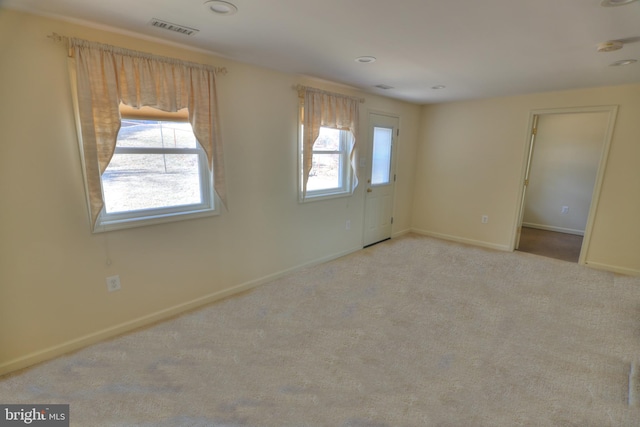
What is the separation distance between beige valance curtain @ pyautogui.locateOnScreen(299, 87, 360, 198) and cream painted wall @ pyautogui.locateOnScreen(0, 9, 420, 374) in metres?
0.12

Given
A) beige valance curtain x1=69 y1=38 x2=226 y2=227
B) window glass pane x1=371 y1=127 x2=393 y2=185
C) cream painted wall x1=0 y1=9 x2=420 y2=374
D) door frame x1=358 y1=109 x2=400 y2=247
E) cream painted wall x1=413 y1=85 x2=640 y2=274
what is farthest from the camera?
window glass pane x1=371 y1=127 x2=393 y2=185

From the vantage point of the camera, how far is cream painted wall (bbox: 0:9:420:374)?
1762 millimetres

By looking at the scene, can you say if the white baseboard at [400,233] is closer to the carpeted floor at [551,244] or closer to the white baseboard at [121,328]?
the carpeted floor at [551,244]

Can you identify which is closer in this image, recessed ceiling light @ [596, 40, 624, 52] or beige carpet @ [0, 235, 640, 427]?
beige carpet @ [0, 235, 640, 427]

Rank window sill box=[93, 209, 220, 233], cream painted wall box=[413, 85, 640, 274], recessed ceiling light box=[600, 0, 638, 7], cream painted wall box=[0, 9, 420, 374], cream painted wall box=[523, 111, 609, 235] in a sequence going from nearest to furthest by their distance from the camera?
recessed ceiling light box=[600, 0, 638, 7]
cream painted wall box=[0, 9, 420, 374]
window sill box=[93, 209, 220, 233]
cream painted wall box=[413, 85, 640, 274]
cream painted wall box=[523, 111, 609, 235]

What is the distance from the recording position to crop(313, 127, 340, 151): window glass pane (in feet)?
11.6

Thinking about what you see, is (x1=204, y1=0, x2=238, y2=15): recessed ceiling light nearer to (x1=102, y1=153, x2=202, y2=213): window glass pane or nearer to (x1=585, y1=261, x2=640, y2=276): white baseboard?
(x1=102, y1=153, x2=202, y2=213): window glass pane

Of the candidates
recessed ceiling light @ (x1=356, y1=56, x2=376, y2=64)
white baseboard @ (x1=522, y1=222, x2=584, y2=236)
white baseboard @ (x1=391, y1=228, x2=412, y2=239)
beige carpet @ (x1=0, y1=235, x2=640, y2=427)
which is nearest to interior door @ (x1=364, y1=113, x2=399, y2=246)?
white baseboard @ (x1=391, y1=228, x2=412, y2=239)

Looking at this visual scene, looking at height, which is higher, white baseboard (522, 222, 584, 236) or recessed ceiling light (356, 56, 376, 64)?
recessed ceiling light (356, 56, 376, 64)

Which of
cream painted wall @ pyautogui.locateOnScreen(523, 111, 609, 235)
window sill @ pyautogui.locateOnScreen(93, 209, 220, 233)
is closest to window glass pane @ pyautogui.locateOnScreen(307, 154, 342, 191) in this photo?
window sill @ pyautogui.locateOnScreen(93, 209, 220, 233)

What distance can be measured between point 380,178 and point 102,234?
11.7 feet

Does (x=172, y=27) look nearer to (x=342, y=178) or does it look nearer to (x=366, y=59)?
(x=366, y=59)

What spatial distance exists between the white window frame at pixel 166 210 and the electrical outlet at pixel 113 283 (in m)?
0.39

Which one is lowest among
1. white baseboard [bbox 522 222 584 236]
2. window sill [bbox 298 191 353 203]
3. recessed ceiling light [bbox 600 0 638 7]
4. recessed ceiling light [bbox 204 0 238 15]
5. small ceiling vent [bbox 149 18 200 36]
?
white baseboard [bbox 522 222 584 236]
